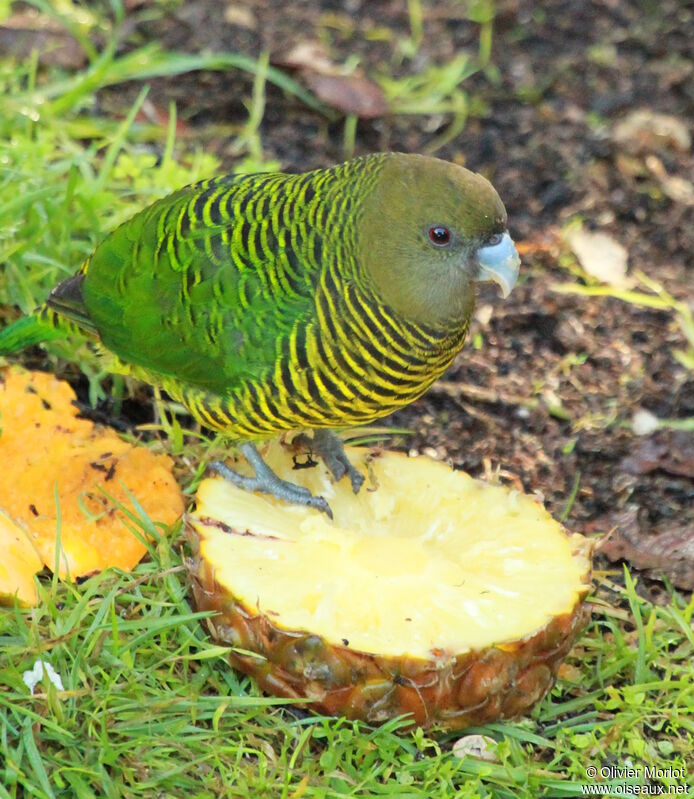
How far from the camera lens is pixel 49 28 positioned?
18.0ft

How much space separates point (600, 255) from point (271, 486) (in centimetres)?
225

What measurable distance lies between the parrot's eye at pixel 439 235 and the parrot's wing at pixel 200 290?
37 centimetres

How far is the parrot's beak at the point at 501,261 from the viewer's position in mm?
3100

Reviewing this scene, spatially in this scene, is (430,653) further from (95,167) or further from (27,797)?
(95,167)

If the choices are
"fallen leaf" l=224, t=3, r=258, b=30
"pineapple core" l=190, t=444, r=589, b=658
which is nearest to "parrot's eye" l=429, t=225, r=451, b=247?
"pineapple core" l=190, t=444, r=589, b=658

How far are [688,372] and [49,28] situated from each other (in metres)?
3.50

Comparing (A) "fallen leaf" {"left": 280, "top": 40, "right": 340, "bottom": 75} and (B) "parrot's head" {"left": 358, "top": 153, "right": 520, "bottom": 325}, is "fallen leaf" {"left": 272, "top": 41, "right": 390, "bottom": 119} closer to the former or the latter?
(A) "fallen leaf" {"left": 280, "top": 40, "right": 340, "bottom": 75}

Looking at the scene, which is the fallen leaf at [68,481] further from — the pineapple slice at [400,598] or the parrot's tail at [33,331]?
the pineapple slice at [400,598]

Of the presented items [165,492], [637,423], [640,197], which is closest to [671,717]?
[637,423]

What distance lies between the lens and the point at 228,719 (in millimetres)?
2996

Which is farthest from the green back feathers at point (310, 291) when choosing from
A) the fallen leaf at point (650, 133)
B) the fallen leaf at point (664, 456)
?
the fallen leaf at point (650, 133)

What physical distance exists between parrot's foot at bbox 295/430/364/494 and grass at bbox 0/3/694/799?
0.43 metres

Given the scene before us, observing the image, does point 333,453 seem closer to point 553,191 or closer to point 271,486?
point 271,486

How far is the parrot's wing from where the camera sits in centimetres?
320
